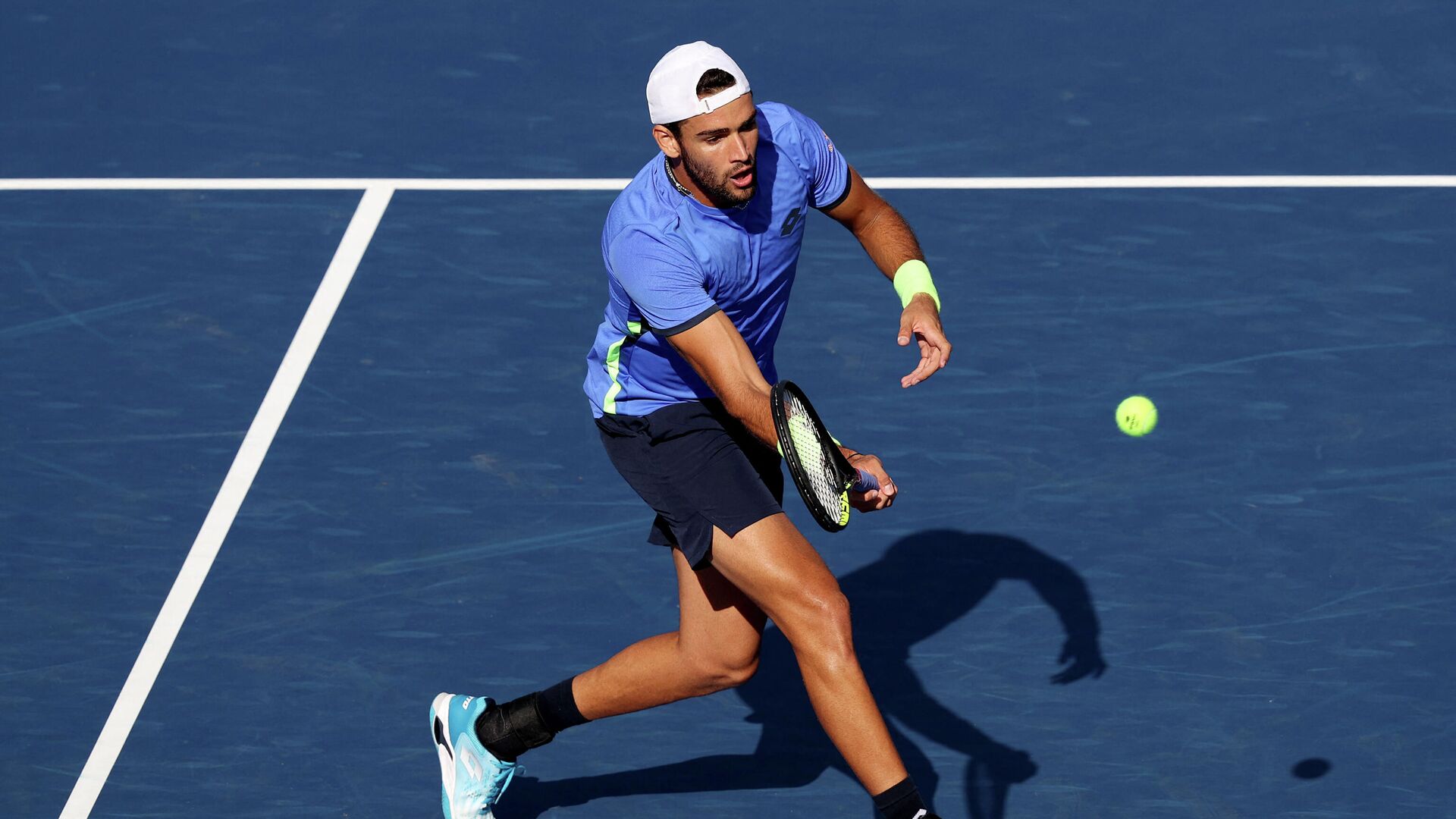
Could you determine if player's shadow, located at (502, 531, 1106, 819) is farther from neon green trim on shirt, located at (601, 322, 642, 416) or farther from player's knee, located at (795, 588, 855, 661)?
neon green trim on shirt, located at (601, 322, 642, 416)

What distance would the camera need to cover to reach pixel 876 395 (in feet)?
22.5

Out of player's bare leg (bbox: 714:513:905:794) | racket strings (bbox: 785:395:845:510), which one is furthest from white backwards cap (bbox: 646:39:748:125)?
player's bare leg (bbox: 714:513:905:794)

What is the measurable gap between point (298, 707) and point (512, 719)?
78 centimetres

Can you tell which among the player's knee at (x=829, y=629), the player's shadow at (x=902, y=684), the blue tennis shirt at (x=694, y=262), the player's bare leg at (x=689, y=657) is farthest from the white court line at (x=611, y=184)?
the player's knee at (x=829, y=629)

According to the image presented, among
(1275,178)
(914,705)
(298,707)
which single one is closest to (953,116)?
(1275,178)

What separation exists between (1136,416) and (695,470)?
2.19 m

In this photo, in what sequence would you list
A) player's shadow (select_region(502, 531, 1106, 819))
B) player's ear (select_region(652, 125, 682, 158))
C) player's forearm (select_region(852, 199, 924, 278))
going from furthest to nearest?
player's shadow (select_region(502, 531, 1106, 819)), player's forearm (select_region(852, 199, 924, 278)), player's ear (select_region(652, 125, 682, 158))

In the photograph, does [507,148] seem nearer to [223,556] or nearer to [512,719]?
[223,556]

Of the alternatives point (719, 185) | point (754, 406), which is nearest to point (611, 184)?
point (719, 185)

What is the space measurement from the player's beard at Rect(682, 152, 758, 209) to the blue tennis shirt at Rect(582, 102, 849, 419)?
65mm

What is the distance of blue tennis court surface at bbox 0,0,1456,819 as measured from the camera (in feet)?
17.6

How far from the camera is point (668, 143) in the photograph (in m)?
4.62

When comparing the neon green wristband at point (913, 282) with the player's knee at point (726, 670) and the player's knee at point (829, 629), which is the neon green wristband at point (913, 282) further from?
the player's knee at point (726, 670)

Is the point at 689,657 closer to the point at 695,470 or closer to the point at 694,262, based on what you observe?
the point at 695,470
